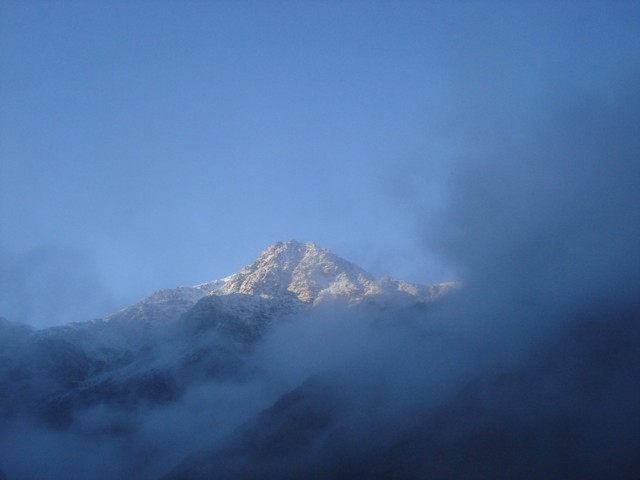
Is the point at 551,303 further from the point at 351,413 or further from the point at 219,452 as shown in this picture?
the point at 219,452

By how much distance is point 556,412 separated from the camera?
148875 mm

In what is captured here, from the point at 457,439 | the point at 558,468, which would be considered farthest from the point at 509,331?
the point at 558,468

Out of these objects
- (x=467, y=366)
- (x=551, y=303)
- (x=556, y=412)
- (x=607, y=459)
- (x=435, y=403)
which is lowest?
(x=607, y=459)

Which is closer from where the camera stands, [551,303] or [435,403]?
[435,403]

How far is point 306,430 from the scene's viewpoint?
623ft

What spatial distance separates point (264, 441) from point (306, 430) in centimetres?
1332

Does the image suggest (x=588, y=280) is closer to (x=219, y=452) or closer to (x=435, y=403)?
(x=435, y=403)

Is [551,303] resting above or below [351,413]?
above

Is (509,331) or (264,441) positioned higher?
(509,331)

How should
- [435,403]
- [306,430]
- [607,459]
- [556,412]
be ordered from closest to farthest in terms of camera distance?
[607,459] < [556,412] < [435,403] < [306,430]

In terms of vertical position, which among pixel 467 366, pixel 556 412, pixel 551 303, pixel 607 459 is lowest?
pixel 607 459

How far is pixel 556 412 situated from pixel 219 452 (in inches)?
3899

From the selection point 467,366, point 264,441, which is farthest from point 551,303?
point 264,441

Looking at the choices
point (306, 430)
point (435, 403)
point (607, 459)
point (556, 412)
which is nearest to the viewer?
point (607, 459)
